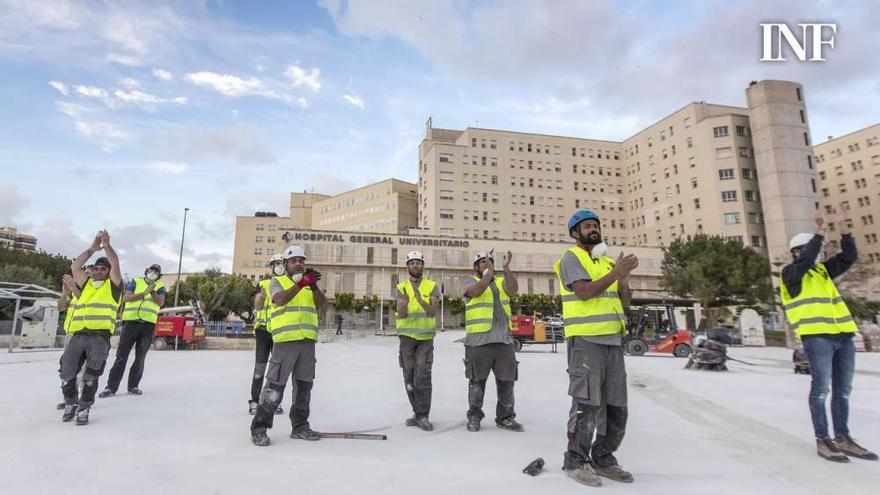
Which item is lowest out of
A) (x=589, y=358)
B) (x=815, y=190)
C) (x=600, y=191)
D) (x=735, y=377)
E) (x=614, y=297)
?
(x=735, y=377)

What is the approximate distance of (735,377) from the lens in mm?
8812

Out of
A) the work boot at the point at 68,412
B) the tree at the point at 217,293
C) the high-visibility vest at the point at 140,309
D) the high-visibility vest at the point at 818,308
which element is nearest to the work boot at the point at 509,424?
the high-visibility vest at the point at 818,308

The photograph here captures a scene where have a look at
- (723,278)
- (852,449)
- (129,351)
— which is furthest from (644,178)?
(129,351)

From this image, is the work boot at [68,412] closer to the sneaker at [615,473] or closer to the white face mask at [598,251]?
the sneaker at [615,473]

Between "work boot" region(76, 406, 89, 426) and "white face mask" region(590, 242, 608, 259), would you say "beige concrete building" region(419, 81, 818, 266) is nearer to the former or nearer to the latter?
"white face mask" region(590, 242, 608, 259)

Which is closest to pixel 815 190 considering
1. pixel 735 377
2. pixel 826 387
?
pixel 735 377

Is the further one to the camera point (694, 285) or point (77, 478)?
point (694, 285)

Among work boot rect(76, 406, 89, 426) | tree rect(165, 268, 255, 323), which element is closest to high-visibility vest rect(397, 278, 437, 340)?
work boot rect(76, 406, 89, 426)

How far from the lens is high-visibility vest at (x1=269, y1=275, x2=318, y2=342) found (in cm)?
420

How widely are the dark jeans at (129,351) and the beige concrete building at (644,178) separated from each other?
57376mm

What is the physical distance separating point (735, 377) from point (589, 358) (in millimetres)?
7560

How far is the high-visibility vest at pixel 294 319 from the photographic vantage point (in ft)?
13.8

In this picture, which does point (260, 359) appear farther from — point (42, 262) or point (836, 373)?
point (42, 262)

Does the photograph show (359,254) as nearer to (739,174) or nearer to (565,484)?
(739,174)
